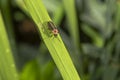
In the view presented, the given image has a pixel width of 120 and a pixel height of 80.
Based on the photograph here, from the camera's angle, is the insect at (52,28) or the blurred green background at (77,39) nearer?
the insect at (52,28)

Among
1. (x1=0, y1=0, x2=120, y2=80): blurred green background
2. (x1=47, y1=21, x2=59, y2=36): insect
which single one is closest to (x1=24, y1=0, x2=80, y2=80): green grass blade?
(x1=47, y1=21, x2=59, y2=36): insect

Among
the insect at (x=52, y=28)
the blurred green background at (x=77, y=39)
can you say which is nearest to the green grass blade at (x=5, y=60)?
the insect at (x=52, y=28)

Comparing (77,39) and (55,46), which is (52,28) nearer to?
(55,46)

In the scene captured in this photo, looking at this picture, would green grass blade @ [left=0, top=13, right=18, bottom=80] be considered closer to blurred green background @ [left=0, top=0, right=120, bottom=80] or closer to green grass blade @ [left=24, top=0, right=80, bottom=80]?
green grass blade @ [left=24, top=0, right=80, bottom=80]

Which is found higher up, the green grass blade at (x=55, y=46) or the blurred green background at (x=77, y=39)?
the green grass blade at (x=55, y=46)

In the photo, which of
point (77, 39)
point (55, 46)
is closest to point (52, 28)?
point (55, 46)

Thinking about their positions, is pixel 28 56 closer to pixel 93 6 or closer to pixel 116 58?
pixel 93 6

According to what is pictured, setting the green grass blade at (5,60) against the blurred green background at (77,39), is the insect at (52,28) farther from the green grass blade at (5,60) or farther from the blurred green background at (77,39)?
the blurred green background at (77,39)
